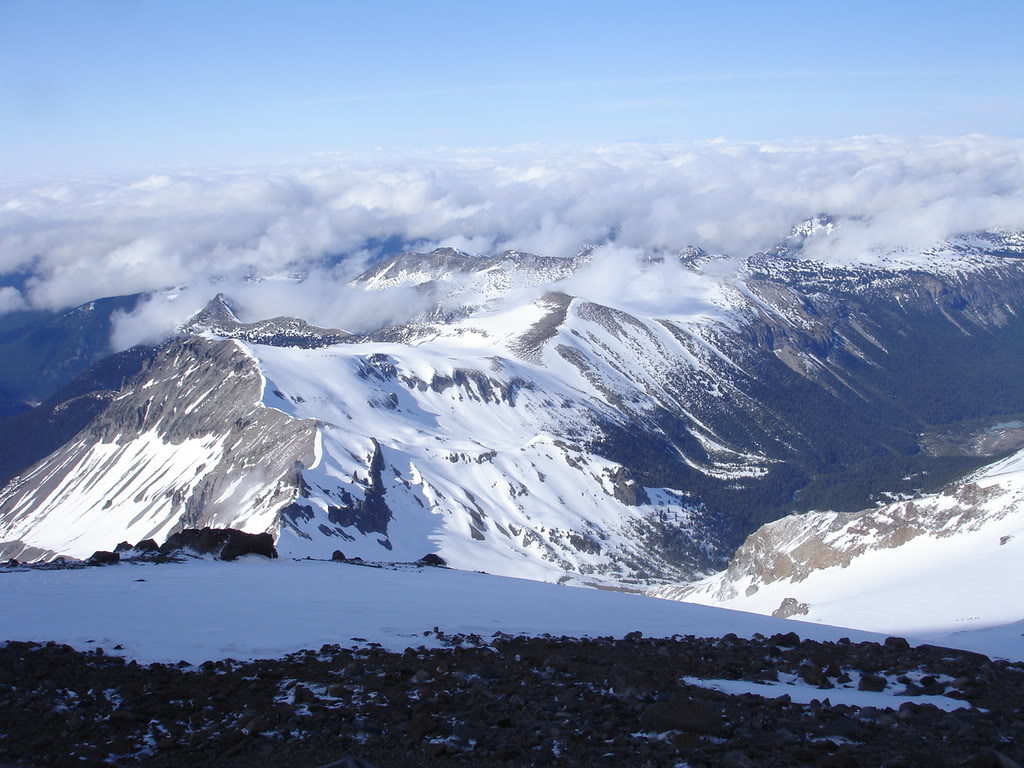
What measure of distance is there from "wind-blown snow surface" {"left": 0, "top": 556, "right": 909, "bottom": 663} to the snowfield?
5 centimetres

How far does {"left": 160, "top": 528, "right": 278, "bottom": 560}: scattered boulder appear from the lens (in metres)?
40.7

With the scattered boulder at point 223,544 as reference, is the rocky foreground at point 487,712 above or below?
below

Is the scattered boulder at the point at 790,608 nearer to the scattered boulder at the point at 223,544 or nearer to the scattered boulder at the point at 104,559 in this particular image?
the scattered boulder at the point at 223,544

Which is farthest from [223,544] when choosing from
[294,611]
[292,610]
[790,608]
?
[790,608]

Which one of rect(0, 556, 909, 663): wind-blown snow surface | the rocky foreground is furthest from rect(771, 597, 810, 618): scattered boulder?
the rocky foreground

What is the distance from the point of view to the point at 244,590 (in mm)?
31812

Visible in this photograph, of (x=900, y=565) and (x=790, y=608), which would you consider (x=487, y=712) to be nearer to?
(x=790, y=608)

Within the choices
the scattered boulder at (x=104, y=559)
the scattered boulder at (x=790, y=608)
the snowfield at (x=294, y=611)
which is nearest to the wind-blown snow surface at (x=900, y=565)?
the scattered boulder at (x=790, y=608)

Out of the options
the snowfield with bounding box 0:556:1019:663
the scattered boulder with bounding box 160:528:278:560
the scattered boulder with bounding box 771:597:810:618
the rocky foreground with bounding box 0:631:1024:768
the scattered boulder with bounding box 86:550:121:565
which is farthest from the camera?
the scattered boulder with bounding box 771:597:810:618

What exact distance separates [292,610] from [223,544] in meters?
14.5

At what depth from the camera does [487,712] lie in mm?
16953

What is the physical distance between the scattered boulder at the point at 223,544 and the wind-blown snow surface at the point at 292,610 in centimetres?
95

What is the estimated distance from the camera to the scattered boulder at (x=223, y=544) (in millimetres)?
40656

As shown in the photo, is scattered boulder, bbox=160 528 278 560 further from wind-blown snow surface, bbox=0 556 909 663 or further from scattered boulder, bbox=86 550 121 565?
scattered boulder, bbox=86 550 121 565
